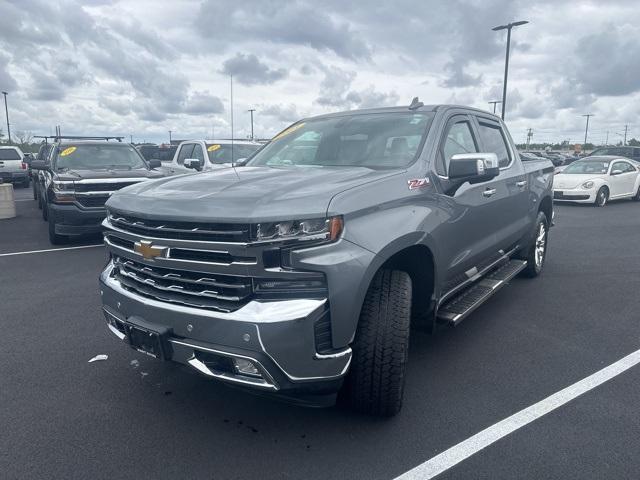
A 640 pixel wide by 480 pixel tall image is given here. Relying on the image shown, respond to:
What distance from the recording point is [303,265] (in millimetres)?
2555

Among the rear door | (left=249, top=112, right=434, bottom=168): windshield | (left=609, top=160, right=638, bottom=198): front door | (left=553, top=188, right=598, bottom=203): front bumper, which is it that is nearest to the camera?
(left=249, top=112, right=434, bottom=168): windshield

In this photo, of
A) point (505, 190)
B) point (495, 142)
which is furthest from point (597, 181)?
point (505, 190)

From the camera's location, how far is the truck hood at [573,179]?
48.5 feet

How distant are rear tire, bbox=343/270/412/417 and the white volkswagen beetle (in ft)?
44.3

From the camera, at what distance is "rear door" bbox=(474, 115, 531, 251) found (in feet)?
15.3

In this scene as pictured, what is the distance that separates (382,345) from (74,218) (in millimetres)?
7010

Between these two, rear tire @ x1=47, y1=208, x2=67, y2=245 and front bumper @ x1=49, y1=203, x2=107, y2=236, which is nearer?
front bumper @ x1=49, y1=203, x2=107, y2=236

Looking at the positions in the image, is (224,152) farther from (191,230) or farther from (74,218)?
(191,230)

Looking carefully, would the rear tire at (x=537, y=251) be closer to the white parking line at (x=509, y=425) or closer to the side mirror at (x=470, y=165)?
the white parking line at (x=509, y=425)

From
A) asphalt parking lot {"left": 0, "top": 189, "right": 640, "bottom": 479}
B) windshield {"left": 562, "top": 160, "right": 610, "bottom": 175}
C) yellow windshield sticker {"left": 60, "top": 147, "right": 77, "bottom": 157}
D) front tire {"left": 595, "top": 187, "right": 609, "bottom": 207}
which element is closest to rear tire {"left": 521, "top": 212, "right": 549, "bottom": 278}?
asphalt parking lot {"left": 0, "top": 189, "right": 640, "bottom": 479}

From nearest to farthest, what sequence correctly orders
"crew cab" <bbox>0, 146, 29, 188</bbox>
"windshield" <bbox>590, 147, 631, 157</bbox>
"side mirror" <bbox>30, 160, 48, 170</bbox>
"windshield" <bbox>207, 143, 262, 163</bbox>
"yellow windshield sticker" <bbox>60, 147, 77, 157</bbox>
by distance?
1. "side mirror" <bbox>30, 160, 48, 170</bbox>
2. "yellow windshield sticker" <bbox>60, 147, 77, 157</bbox>
3. "windshield" <bbox>207, 143, 262, 163</bbox>
4. "windshield" <bbox>590, 147, 631, 157</bbox>
5. "crew cab" <bbox>0, 146, 29, 188</bbox>

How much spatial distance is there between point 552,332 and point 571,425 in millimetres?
1689

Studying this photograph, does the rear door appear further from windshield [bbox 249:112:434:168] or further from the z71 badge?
the z71 badge

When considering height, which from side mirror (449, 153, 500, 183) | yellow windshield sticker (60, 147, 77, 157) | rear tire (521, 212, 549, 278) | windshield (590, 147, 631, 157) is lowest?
rear tire (521, 212, 549, 278)
